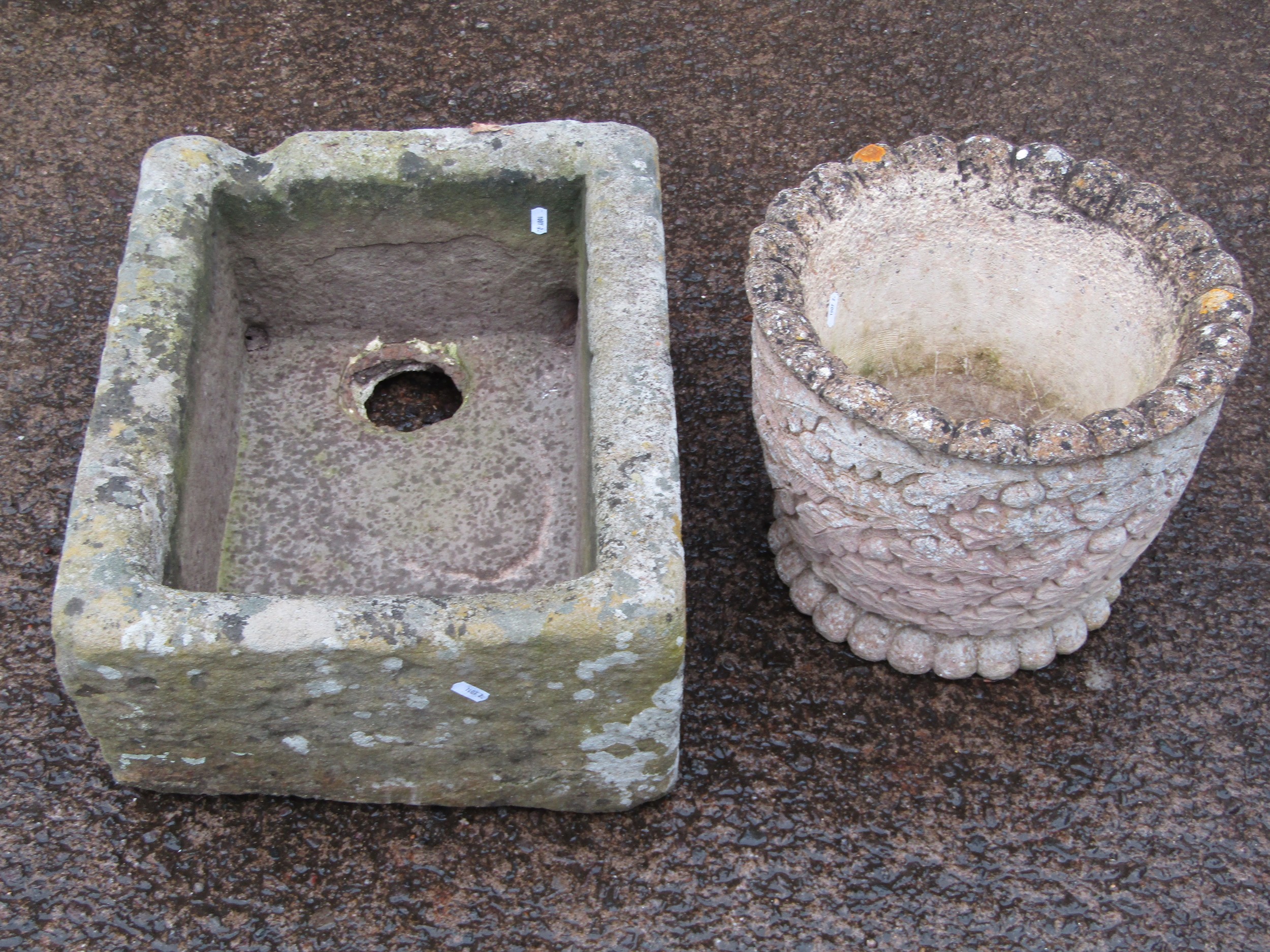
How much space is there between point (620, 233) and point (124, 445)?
927 millimetres

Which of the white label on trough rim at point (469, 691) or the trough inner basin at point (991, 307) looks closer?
the white label on trough rim at point (469, 691)

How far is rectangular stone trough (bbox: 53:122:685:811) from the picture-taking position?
1856 millimetres

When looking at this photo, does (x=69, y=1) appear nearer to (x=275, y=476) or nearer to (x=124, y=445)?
(x=275, y=476)

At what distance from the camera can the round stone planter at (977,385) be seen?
1963mm

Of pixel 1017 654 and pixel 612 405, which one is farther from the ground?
pixel 612 405

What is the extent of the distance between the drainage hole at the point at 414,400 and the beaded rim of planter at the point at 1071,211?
2.72 ft

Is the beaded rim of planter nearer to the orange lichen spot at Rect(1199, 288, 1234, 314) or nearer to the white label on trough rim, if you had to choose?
the orange lichen spot at Rect(1199, 288, 1234, 314)

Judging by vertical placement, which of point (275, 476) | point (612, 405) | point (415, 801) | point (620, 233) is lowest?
point (415, 801)

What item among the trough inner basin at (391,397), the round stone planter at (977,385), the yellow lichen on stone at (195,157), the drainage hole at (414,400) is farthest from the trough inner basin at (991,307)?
the yellow lichen on stone at (195,157)

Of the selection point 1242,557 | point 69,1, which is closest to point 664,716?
point 1242,557

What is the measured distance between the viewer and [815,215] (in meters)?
2.33

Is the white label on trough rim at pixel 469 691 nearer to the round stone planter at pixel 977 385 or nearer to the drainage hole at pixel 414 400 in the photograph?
the round stone planter at pixel 977 385

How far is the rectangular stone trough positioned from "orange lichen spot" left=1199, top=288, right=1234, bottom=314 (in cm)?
90

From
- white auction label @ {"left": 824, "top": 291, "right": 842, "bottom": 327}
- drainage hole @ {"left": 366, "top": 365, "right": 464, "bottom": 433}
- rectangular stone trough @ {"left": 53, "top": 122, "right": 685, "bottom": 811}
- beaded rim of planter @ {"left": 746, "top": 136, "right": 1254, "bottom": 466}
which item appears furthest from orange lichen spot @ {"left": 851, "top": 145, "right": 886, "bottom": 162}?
drainage hole @ {"left": 366, "top": 365, "right": 464, "bottom": 433}
